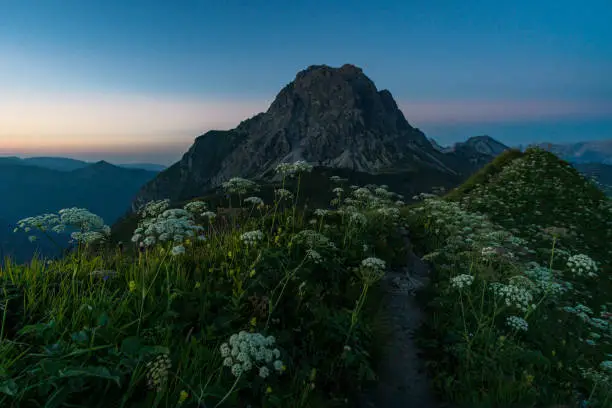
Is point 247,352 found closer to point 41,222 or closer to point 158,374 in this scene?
point 158,374

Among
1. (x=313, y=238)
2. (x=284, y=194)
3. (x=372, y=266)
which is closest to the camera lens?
(x=372, y=266)

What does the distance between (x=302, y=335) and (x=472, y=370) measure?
3219 mm

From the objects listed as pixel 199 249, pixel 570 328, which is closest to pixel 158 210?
pixel 199 249

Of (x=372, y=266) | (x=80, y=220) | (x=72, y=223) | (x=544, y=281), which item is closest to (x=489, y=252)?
(x=544, y=281)

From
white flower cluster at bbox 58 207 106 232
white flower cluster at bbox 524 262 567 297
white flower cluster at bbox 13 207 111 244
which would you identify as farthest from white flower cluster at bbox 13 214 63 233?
white flower cluster at bbox 524 262 567 297

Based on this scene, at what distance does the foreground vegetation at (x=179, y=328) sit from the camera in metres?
3.61

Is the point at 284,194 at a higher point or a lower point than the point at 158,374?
higher

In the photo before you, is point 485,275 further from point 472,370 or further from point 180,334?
point 180,334

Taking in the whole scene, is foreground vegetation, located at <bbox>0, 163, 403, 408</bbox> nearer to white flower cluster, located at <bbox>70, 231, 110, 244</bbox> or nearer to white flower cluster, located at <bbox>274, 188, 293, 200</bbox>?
white flower cluster, located at <bbox>70, 231, 110, 244</bbox>

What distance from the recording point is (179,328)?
512cm

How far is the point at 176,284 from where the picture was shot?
20.2ft

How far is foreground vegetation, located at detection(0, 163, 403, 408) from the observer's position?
142 inches

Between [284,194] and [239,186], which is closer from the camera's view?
[239,186]

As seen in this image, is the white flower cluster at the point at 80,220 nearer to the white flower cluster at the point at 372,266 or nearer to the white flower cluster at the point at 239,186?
the white flower cluster at the point at 239,186
